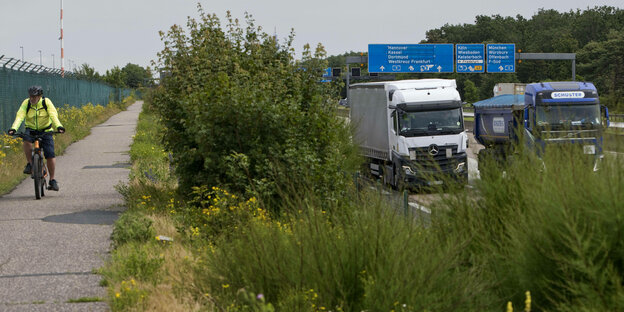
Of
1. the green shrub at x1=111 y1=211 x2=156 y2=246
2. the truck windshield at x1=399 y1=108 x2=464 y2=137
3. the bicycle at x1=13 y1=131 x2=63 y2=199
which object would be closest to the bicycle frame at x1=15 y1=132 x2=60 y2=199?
the bicycle at x1=13 y1=131 x2=63 y2=199

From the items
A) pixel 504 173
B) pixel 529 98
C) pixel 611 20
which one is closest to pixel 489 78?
pixel 611 20

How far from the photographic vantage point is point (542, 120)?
1117cm

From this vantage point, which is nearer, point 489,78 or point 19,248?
point 19,248

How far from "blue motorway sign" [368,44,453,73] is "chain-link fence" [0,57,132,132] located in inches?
655

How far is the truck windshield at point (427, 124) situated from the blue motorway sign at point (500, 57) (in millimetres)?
34371

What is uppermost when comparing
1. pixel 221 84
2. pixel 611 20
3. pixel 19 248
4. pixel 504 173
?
pixel 611 20

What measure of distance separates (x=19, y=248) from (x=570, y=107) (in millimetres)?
14299

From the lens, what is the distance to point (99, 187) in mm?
14984

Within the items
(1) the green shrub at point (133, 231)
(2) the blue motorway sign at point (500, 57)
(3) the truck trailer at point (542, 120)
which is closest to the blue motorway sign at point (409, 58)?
(2) the blue motorway sign at point (500, 57)

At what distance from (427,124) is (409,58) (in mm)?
31975

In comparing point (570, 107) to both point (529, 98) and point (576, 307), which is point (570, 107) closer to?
point (529, 98)

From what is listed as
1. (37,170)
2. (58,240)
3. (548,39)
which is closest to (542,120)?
(58,240)

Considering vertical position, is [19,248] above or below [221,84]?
below

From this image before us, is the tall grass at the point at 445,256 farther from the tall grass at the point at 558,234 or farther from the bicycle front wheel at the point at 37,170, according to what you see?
the bicycle front wheel at the point at 37,170
